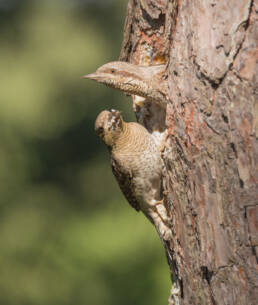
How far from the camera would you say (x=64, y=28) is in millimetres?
8398

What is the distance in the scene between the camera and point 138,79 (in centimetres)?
329

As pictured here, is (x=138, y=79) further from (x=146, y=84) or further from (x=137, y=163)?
(x=137, y=163)

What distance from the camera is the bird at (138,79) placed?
318 centimetres

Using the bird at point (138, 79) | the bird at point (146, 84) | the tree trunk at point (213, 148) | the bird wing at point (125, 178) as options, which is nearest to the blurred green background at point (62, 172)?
the bird wing at point (125, 178)

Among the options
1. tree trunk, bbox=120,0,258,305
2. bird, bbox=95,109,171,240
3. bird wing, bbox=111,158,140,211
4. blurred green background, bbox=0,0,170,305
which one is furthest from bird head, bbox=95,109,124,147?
blurred green background, bbox=0,0,170,305

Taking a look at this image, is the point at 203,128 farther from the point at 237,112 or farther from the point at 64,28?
the point at 64,28

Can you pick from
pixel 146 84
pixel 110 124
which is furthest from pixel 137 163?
pixel 146 84

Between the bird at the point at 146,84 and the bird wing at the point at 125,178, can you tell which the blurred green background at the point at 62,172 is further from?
the bird at the point at 146,84

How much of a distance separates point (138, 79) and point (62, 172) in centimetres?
519

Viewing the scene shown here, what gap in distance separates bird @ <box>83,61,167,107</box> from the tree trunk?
217 mm

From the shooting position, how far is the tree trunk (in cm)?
240

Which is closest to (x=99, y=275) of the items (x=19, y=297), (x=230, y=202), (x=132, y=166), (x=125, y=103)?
(x=19, y=297)

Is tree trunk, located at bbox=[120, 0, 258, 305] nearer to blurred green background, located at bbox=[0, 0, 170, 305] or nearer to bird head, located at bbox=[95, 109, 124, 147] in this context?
bird head, located at bbox=[95, 109, 124, 147]

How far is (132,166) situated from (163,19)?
3.05ft
